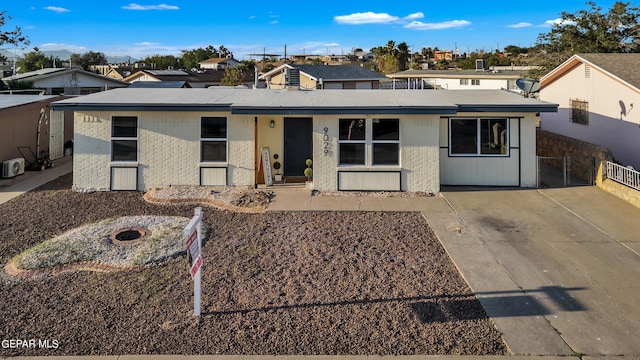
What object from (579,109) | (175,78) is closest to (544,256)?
(579,109)

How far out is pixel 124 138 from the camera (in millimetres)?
12289

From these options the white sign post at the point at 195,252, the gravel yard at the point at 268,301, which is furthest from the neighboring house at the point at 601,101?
the white sign post at the point at 195,252

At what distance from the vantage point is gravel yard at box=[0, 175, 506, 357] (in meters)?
5.03

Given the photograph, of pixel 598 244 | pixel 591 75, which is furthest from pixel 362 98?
pixel 591 75

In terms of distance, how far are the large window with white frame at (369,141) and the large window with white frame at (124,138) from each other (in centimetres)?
605

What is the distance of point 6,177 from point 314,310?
43.7 ft

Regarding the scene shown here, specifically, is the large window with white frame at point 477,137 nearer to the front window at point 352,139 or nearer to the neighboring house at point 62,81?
the front window at point 352,139

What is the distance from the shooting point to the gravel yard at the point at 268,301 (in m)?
5.03

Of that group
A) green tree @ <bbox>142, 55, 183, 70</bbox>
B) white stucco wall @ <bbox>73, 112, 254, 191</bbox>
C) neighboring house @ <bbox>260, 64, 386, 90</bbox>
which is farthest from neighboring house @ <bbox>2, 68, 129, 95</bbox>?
green tree @ <bbox>142, 55, 183, 70</bbox>

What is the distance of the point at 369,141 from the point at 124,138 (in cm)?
719

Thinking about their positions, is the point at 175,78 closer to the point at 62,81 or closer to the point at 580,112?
the point at 62,81

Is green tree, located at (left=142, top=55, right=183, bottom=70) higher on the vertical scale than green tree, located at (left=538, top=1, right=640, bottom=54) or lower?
higher

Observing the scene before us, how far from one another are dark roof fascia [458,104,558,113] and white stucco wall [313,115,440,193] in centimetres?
108

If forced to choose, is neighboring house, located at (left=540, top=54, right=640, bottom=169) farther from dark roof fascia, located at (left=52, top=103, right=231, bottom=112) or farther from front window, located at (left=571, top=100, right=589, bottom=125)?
dark roof fascia, located at (left=52, top=103, right=231, bottom=112)
